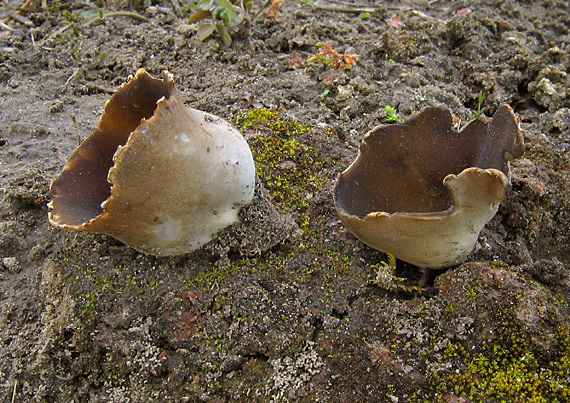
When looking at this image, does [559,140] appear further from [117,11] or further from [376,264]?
[117,11]

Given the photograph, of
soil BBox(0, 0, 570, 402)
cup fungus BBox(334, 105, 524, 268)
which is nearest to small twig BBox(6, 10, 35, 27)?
soil BBox(0, 0, 570, 402)

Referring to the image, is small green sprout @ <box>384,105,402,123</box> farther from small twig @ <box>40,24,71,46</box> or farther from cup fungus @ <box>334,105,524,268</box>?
small twig @ <box>40,24,71,46</box>

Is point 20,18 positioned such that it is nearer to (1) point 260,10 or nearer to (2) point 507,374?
(1) point 260,10

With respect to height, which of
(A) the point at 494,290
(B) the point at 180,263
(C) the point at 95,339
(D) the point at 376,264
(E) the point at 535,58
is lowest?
(C) the point at 95,339

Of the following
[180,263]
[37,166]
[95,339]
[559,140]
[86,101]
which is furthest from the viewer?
[86,101]

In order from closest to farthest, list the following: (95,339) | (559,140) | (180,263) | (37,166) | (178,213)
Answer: (178,213)
(95,339)
(180,263)
(37,166)
(559,140)

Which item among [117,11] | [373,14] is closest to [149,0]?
[117,11]
